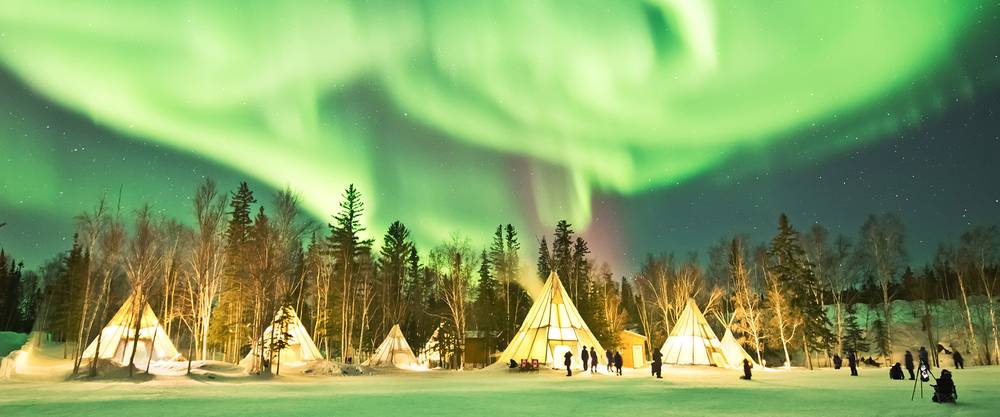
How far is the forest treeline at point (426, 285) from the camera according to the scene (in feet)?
117

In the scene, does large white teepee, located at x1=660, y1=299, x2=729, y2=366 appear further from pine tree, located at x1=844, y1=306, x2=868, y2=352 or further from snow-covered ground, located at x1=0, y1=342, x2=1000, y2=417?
snow-covered ground, located at x1=0, y1=342, x2=1000, y2=417

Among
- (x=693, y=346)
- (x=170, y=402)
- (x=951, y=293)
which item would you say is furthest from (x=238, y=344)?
(x=951, y=293)

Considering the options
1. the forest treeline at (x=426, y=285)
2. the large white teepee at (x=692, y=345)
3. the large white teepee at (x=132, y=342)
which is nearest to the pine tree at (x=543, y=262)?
the forest treeline at (x=426, y=285)

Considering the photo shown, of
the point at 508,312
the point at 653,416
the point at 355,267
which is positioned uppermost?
the point at 355,267

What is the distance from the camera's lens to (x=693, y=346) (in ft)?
140

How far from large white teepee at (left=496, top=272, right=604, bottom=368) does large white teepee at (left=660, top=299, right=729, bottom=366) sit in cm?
748

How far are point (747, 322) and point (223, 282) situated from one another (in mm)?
42992

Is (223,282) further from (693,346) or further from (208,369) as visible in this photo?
(693,346)

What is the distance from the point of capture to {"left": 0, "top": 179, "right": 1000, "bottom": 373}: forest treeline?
117ft

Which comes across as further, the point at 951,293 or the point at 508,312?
the point at 951,293

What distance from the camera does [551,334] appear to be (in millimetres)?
38094

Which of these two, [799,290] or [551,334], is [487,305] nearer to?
[551,334]

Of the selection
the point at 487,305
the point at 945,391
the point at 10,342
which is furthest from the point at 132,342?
the point at 945,391

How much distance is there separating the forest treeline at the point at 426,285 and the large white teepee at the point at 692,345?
10.3ft
